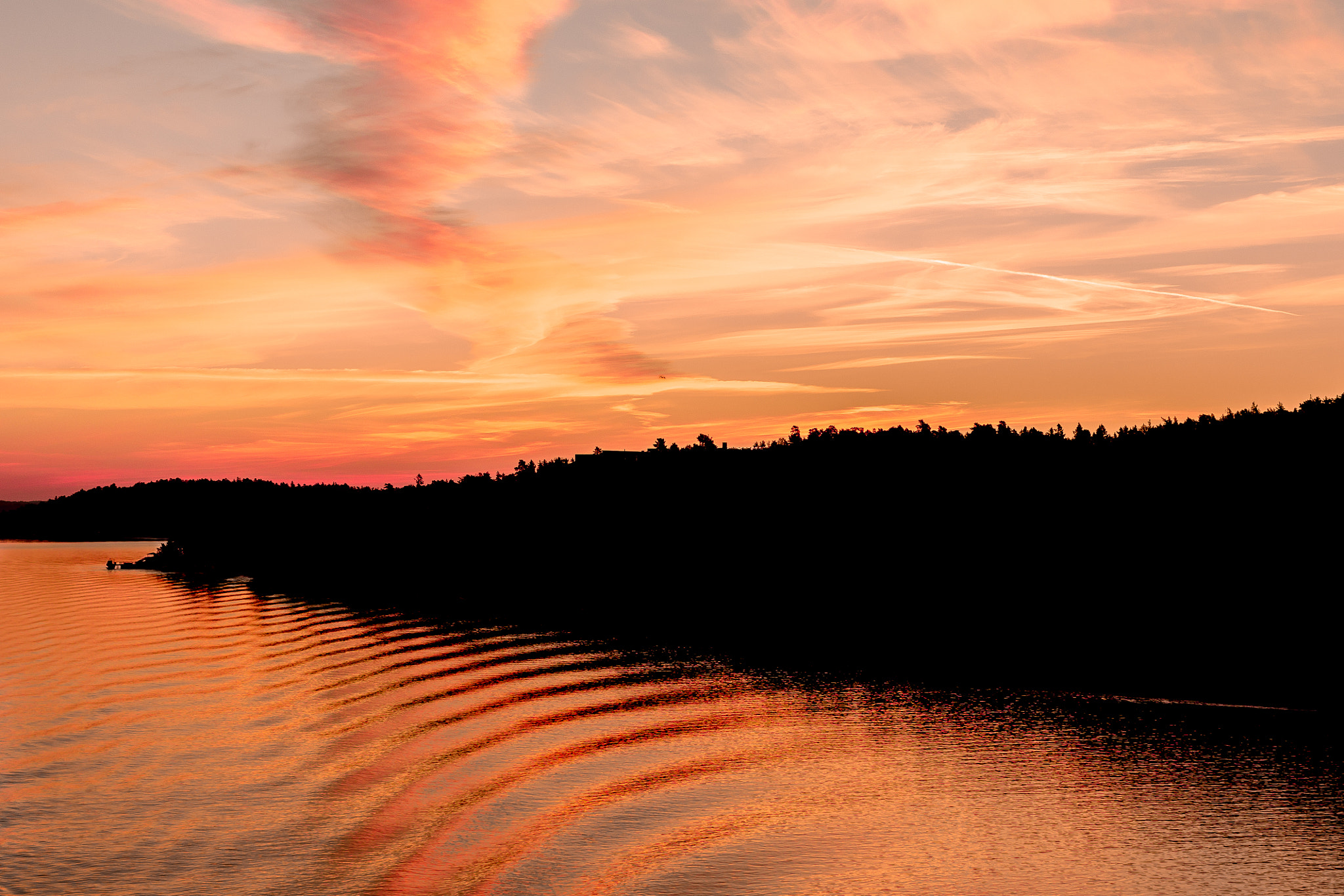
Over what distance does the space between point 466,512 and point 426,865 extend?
1691 inches

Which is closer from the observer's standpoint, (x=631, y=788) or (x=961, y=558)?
(x=631, y=788)

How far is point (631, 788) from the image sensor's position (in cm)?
1239

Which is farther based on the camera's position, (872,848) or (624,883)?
(872,848)

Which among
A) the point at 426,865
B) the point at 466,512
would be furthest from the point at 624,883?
the point at 466,512

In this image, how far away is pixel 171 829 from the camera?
444 inches

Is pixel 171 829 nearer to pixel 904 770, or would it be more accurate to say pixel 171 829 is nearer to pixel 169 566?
pixel 904 770

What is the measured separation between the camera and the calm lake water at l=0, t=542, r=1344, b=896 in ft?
31.5

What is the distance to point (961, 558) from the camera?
92.1 feet

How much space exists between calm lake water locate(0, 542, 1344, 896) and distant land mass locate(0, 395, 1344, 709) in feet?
13.4

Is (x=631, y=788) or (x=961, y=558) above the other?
(x=961, y=558)

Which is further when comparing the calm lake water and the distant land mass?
the distant land mass

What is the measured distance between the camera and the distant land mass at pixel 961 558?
20.8 m

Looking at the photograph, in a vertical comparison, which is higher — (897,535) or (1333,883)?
(897,535)

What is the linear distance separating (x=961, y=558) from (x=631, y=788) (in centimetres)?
1796
